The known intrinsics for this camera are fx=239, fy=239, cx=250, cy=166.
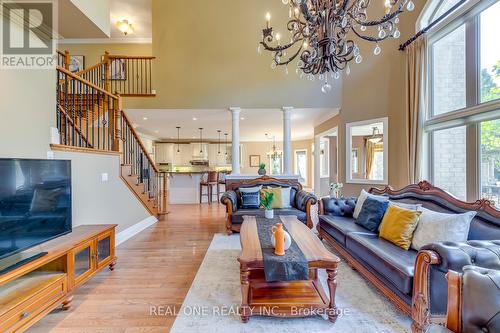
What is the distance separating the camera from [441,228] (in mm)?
2162

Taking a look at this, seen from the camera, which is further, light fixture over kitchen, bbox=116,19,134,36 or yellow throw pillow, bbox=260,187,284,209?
light fixture over kitchen, bbox=116,19,134,36

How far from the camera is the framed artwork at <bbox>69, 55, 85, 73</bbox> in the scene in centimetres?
717

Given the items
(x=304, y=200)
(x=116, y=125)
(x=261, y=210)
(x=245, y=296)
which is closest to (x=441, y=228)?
(x=245, y=296)

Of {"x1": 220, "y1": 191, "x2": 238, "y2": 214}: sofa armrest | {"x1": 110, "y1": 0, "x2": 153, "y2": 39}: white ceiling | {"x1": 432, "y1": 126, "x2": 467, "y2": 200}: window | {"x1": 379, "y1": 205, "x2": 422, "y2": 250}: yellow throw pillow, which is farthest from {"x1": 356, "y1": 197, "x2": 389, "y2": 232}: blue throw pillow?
{"x1": 110, "y1": 0, "x2": 153, "y2": 39}: white ceiling

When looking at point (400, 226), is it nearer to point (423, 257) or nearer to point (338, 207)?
point (423, 257)

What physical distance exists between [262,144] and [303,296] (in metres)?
10.8

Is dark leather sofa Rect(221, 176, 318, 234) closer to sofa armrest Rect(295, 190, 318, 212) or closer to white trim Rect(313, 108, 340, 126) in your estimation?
sofa armrest Rect(295, 190, 318, 212)

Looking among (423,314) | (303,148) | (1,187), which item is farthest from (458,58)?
(303,148)

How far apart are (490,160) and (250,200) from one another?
3454 millimetres

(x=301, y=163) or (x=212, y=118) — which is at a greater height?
(x=212, y=118)

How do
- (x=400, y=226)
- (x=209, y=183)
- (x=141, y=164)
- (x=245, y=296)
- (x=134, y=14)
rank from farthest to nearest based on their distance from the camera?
(x=209, y=183) → (x=134, y=14) → (x=141, y=164) → (x=400, y=226) → (x=245, y=296)

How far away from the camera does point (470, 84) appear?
316cm

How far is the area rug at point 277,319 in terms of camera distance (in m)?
1.89

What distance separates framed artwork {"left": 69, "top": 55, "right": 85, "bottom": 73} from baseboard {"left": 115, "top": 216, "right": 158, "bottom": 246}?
5.42 meters
